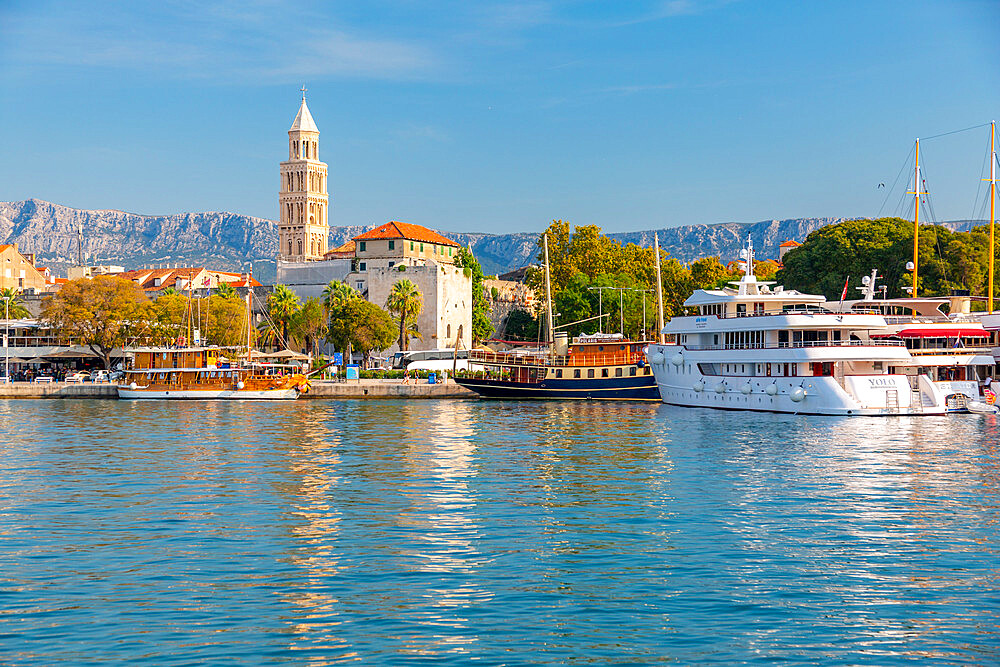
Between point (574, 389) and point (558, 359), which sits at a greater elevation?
point (558, 359)

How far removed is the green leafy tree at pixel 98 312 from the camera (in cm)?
6125

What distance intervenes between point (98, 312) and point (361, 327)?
1659 cm

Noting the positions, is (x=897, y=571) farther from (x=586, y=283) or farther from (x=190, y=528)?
(x=586, y=283)

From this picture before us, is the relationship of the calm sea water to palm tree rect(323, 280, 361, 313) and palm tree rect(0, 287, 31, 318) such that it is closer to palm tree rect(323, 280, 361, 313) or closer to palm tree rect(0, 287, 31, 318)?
palm tree rect(323, 280, 361, 313)

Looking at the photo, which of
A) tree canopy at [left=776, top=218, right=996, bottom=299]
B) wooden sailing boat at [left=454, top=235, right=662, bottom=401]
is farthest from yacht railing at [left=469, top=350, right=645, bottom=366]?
tree canopy at [left=776, top=218, right=996, bottom=299]

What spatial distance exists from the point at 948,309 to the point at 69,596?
162 feet

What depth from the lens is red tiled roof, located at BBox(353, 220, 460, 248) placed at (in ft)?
254

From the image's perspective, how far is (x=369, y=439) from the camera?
3016cm

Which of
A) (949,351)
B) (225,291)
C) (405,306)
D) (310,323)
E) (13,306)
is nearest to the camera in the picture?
(949,351)

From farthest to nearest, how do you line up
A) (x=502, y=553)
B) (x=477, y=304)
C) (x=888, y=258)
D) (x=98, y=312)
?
(x=477, y=304) → (x=888, y=258) → (x=98, y=312) → (x=502, y=553)

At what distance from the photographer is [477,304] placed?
79.6 meters

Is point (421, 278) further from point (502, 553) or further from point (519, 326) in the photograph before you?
point (502, 553)

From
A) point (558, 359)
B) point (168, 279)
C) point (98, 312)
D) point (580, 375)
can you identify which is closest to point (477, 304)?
point (558, 359)

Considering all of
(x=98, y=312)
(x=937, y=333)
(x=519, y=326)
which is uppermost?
(x=98, y=312)
